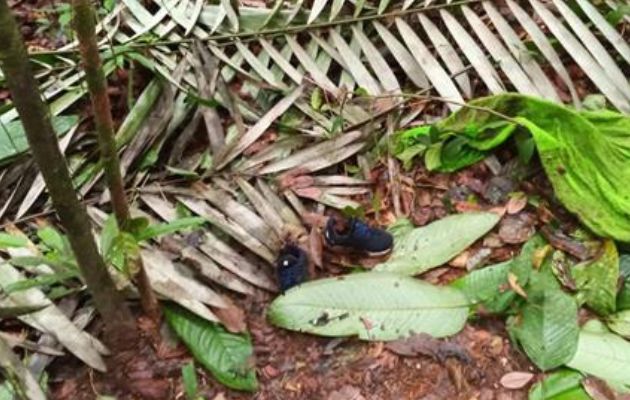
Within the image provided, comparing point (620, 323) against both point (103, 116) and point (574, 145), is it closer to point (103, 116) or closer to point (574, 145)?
point (574, 145)

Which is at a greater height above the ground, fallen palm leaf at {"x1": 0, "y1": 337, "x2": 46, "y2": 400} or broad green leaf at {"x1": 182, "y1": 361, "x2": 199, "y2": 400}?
fallen palm leaf at {"x1": 0, "y1": 337, "x2": 46, "y2": 400}

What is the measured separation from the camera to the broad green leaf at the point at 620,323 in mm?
1926

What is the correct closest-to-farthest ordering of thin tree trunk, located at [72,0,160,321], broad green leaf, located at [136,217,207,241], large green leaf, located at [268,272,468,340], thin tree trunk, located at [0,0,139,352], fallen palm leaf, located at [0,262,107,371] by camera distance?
thin tree trunk, located at [0,0,139,352] → thin tree trunk, located at [72,0,160,321] → broad green leaf, located at [136,217,207,241] → fallen palm leaf, located at [0,262,107,371] → large green leaf, located at [268,272,468,340]

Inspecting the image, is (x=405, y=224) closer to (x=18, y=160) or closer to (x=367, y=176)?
(x=367, y=176)

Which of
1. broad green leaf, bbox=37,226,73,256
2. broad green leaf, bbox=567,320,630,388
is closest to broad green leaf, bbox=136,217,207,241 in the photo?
broad green leaf, bbox=37,226,73,256

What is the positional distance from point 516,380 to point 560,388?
0.09 m

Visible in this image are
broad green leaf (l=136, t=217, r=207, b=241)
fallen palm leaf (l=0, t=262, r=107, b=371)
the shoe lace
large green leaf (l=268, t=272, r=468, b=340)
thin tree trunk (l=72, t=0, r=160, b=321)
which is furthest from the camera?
the shoe lace

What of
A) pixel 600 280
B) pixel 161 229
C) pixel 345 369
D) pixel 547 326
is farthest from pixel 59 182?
pixel 600 280

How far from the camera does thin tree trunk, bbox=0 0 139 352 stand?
4.00 ft

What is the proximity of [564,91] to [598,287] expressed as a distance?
671mm

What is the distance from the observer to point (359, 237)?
2.02 meters

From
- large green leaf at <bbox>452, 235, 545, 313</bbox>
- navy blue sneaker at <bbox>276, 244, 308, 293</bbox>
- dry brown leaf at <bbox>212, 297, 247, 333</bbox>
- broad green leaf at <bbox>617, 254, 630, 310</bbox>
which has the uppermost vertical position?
navy blue sneaker at <bbox>276, 244, 308, 293</bbox>

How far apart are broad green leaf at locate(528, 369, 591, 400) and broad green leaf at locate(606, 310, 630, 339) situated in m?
0.17

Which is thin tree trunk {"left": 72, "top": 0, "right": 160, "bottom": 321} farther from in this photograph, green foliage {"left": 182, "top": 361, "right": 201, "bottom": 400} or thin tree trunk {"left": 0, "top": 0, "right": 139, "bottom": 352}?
green foliage {"left": 182, "top": 361, "right": 201, "bottom": 400}
